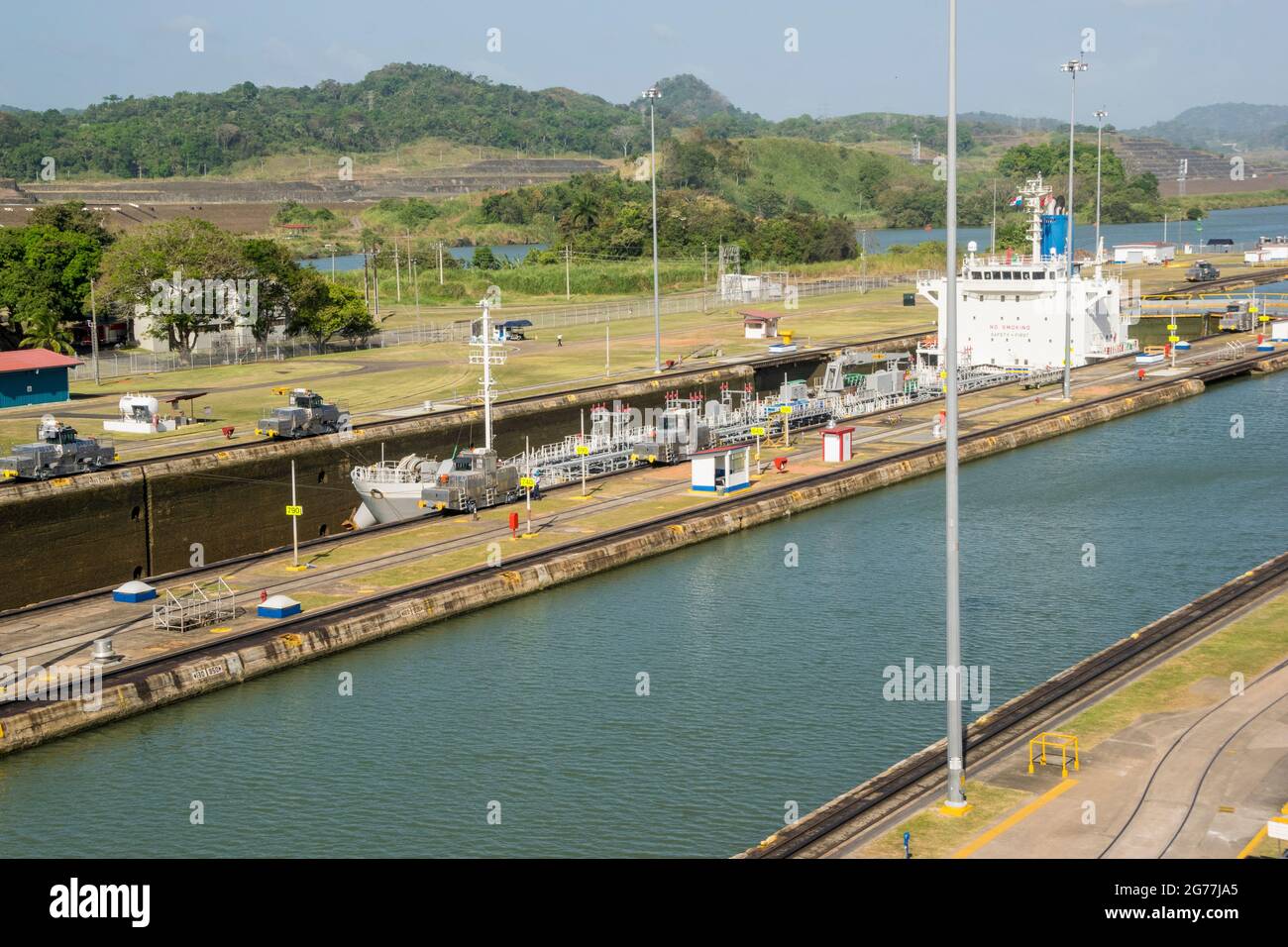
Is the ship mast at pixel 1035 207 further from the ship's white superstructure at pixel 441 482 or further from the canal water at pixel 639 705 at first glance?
the ship's white superstructure at pixel 441 482

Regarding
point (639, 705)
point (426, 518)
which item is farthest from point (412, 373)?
point (639, 705)

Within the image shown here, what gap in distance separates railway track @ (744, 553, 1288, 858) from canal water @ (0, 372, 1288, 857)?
246cm

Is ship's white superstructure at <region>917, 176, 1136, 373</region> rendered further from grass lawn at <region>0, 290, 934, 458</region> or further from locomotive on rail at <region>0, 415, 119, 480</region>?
locomotive on rail at <region>0, 415, 119, 480</region>

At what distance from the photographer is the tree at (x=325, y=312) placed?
4139 inches

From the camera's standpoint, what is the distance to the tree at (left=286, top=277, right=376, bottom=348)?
4139 inches

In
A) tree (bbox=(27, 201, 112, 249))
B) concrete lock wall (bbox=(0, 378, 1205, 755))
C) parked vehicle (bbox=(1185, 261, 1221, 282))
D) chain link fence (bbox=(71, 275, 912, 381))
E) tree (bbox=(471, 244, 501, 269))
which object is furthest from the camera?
tree (bbox=(471, 244, 501, 269))

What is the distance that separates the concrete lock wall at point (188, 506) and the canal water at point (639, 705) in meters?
16.9

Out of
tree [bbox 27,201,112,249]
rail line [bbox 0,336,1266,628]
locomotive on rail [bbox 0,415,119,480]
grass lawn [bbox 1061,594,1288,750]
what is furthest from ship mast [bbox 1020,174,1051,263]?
tree [bbox 27,201,112,249]

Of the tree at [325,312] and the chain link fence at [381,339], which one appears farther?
the tree at [325,312]

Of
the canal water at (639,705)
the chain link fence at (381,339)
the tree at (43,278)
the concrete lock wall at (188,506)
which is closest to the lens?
the canal water at (639,705)

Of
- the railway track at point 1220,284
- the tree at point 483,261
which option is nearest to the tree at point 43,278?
the tree at point 483,261

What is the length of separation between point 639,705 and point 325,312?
70.8 meters

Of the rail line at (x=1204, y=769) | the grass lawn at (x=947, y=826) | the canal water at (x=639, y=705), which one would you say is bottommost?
the canal water at (x=639, y=705)
